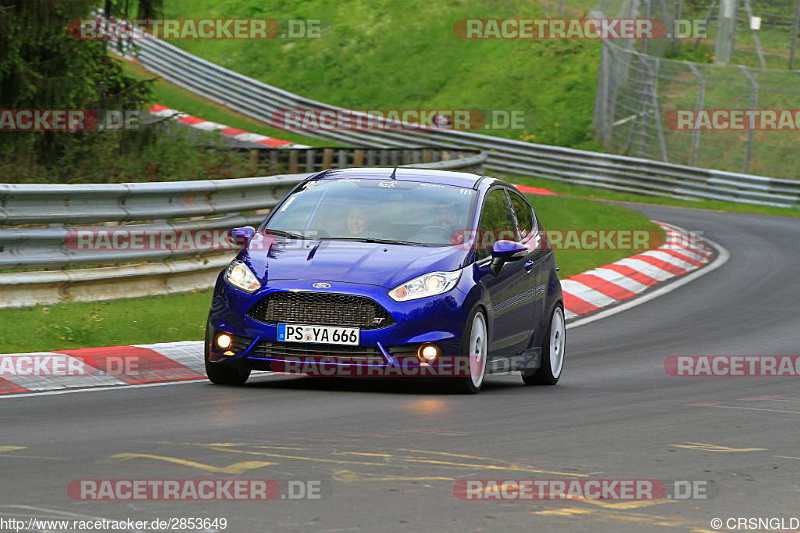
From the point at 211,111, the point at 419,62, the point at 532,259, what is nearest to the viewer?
the point at 532,259

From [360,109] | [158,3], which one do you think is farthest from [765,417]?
[360,109]

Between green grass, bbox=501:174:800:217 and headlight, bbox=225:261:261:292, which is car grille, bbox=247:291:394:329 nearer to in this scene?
headlight, bbox=225:261:261:292

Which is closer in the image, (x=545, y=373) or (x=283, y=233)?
(x=283, y=233)

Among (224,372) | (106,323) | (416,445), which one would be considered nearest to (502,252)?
(224,372)

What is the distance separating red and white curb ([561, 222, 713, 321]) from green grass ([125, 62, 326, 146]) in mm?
20272

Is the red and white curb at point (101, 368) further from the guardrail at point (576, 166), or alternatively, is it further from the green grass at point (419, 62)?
the green grass at point (419, 62)

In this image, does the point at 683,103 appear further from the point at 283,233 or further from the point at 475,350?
the point at 475,350

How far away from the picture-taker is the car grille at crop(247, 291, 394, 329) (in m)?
9.68

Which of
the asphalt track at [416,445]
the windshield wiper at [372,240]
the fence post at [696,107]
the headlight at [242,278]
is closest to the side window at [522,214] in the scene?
the asphalt track at [416,445]

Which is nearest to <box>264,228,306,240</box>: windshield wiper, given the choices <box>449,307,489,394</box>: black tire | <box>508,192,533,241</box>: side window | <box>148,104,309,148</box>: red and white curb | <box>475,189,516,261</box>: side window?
<box>475,189,516,261</box>: side window

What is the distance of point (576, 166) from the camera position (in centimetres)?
3659

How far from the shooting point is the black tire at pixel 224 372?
10.1 meters

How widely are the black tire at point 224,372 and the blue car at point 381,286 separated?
0.01m

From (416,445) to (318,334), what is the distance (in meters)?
2.17
